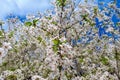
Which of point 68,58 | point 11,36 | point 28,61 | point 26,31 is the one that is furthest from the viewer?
point 28,61

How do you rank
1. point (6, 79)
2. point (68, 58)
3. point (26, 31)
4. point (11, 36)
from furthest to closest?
1. point (11, 36)
2. point (26, 31)
3. point (6, 79)
4. point (68, 58)

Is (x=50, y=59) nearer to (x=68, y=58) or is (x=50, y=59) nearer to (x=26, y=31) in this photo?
(x=68, y=58)

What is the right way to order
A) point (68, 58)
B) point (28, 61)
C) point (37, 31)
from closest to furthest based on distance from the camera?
point (68, 58), point (37, 31), point (28, 61)

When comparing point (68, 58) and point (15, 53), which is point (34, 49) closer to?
point (15, 53)

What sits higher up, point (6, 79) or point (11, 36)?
point (11, 36)

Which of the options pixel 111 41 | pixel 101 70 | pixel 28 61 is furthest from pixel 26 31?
pixel 111 41

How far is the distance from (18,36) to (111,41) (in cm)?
365

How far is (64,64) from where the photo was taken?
646 cm

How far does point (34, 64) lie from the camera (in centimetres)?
1170

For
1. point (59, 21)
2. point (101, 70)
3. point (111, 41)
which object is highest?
point (59, 21)

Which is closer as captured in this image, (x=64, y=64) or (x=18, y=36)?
(x=64, y=64)

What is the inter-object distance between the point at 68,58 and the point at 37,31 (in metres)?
2.85

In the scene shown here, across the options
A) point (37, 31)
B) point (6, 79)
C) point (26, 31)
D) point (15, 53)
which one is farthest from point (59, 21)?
point (15, 53)

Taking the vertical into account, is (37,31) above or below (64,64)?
above
